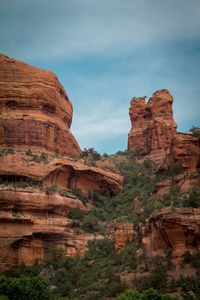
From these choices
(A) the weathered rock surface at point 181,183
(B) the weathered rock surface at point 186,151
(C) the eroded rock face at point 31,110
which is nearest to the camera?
(A) the weathered rock surface at point 181,183

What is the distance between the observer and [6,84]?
46.6 m

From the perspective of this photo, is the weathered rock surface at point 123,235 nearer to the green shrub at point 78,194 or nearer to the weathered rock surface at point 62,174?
the weathered rock surface at point 62,174

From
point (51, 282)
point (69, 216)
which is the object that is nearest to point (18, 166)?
point (69, 216)

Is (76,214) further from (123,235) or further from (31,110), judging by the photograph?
(31,110)

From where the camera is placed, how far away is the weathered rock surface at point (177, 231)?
23.5 m

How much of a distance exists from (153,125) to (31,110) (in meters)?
23.1

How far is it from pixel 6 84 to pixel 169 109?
2980cm

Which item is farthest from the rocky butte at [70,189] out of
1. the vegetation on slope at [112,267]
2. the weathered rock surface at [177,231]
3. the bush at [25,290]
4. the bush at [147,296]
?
the bush at [25,290]

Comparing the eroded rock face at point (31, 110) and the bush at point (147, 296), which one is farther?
the eroded rock face at point (31, 110)

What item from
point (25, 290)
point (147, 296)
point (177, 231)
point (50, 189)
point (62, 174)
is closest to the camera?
point (147, 296)

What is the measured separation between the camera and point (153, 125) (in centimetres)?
6003

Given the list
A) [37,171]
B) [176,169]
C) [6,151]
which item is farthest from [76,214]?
[176,169]

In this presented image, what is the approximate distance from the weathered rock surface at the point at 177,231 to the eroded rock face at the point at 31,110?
22484 millimetres

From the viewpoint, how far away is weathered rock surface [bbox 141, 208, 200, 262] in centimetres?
2353
